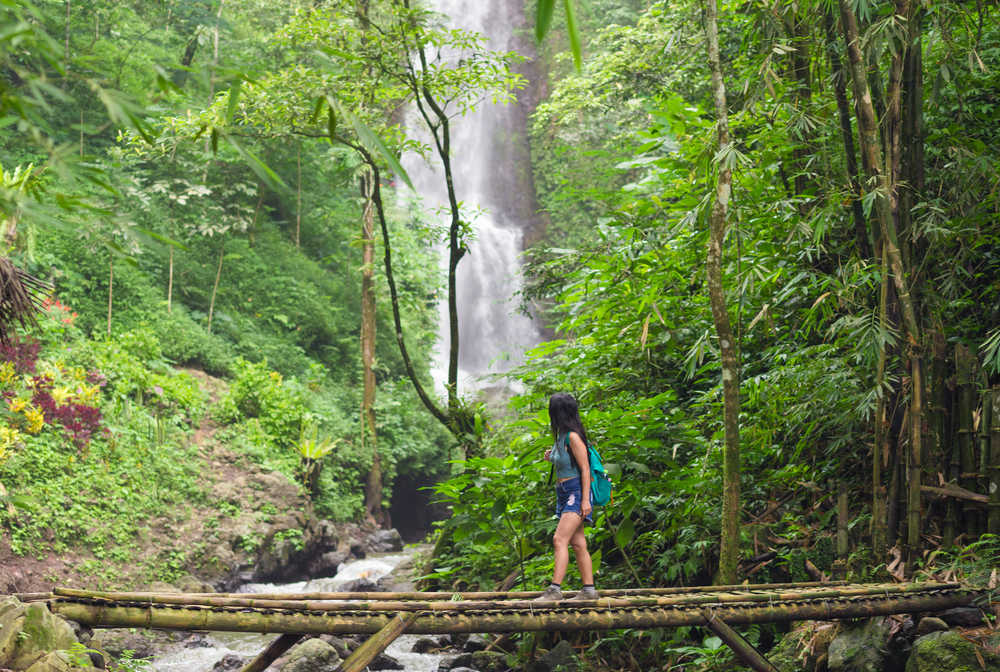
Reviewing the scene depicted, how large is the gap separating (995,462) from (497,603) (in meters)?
2.33

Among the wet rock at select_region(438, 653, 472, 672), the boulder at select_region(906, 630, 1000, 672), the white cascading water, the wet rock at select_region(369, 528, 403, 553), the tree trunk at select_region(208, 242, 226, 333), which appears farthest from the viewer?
the white cascading water

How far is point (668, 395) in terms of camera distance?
189 inches

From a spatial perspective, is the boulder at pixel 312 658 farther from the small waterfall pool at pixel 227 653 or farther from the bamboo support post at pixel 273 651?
the bamboo support post at pixel 273 651

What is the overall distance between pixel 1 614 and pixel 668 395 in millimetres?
3694

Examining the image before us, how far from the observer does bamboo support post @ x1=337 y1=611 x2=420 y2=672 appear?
3.35 m

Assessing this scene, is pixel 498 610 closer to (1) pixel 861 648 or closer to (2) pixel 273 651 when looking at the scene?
(2) pixel 273 651

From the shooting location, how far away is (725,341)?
4.09m

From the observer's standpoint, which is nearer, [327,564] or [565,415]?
[565,415]

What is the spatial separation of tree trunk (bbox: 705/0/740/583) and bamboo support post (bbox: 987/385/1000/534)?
3.66 feet

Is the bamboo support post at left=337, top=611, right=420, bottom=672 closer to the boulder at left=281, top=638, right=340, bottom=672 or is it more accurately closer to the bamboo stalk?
the bamboo stalk

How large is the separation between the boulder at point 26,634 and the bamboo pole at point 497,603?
21 centimetres

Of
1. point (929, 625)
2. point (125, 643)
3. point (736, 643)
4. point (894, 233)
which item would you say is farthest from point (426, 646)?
point (894, 233)

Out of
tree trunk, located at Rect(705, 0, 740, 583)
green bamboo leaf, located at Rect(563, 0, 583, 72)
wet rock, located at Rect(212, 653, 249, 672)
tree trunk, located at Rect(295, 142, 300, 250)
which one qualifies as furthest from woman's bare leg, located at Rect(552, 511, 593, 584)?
tree trunk, located at Rect(295, 142, 300, 250)

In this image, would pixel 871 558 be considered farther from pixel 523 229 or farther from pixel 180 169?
pixel 523 229
